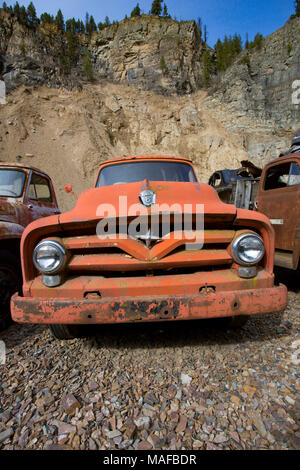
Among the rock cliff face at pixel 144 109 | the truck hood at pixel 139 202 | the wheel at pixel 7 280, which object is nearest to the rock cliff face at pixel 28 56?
the rock cliff face at pixel 144 109

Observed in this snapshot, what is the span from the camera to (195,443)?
128 cm

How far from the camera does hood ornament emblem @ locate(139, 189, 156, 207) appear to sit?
74.1 inches

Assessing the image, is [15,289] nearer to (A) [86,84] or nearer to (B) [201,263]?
(B) [201,263]

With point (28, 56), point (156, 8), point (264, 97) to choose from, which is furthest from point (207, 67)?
point (28, 56)

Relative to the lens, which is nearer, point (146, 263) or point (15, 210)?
point (146, 263)

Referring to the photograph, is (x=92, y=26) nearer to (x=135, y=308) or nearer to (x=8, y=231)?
(x=8, y=231)

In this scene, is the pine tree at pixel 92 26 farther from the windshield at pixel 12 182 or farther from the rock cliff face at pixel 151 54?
the windshield at pixel 12 182

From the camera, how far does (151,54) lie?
25203 mm

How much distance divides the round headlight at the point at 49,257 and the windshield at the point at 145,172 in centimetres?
147

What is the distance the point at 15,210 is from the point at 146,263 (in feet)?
8.47

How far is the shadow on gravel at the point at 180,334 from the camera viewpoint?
2170 mm

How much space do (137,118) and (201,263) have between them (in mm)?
22565

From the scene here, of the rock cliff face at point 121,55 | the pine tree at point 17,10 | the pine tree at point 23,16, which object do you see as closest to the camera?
the rock cliff face at point 121,55

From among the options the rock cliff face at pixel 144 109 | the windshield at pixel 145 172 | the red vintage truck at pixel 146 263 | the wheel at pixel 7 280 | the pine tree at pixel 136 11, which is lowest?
the wheel at pixel 7 280
